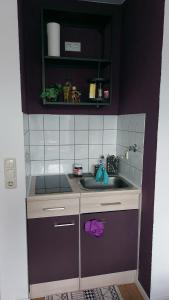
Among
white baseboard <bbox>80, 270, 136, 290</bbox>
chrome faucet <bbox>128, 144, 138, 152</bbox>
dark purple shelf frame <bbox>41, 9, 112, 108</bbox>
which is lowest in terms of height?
white baseboard <bbox>80, 270, 136, 290</bbox>

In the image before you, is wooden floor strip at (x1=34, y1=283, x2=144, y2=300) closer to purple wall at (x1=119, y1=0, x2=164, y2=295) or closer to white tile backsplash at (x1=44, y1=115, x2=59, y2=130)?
purple wall at (x1=119, y1=0, x2=164, y2=295)

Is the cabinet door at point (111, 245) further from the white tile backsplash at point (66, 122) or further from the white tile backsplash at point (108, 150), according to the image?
the white tile backsplash at point (66, 122)

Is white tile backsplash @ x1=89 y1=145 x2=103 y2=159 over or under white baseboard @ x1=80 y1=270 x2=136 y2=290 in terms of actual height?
over

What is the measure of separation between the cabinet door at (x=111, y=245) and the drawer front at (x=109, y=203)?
0.04 m

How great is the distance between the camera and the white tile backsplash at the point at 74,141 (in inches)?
83.9

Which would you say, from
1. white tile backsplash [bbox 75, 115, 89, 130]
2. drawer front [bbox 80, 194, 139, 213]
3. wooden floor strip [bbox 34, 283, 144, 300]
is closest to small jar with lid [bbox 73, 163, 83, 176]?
white tile backsplash [bbox 75, 115, 89, 130]

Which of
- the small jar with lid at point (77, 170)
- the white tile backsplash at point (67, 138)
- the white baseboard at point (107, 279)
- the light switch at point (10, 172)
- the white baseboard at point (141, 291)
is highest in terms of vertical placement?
the white tile backsplash at point (67, 138)

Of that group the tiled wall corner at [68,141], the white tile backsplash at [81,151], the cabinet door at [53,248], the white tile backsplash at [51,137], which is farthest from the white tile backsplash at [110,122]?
the cabinet door at [53,248]

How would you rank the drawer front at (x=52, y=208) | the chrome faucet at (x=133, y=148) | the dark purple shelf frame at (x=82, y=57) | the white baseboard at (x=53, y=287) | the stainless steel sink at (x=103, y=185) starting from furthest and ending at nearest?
the stainless steel sink at (x=103, y=185)
the dark purple shelf frame at (x=82, y=57)
the chrome faucet at (x=133, y=148)
the white baseboard at (x=53, y=287)
the drawer front at (x=52, y=208)

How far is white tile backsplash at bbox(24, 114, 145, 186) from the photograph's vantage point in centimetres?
213

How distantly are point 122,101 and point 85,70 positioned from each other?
18.6 inches

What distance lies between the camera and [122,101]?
2.16 m

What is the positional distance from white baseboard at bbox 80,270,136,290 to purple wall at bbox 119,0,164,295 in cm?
10

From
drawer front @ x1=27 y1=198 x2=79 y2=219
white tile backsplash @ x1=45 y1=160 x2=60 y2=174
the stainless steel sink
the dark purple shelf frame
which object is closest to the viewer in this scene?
drawer front @ x1=27 y1=198 x2=79 y2=219
